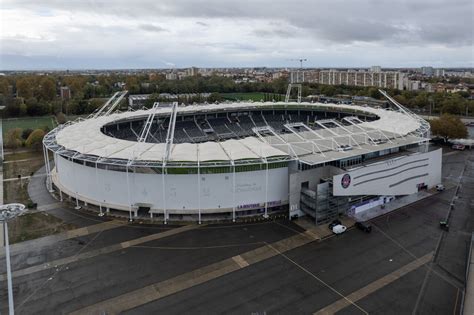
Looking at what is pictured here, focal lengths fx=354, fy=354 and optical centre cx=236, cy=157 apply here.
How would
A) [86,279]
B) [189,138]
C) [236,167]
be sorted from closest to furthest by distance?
[86,279] < [236,167] < [189,138]

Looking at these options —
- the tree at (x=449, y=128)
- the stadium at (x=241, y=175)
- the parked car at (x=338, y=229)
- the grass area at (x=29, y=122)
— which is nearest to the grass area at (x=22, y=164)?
the stadium at (x=241, y=175)

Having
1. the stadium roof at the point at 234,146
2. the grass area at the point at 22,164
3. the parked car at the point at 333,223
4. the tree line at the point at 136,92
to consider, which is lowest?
the parked car at the point at 333,223

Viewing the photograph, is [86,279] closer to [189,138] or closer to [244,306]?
[244,306]

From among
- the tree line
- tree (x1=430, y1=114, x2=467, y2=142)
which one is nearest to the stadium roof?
tree (x1=430, y1=114, x2=467, y2=142)

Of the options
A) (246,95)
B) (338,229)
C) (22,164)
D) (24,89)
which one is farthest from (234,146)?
(246,95)

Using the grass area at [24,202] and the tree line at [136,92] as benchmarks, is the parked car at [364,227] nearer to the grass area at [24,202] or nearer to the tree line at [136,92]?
the grass area at [24,202]

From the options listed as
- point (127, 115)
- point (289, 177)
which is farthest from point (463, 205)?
point (127, 115)

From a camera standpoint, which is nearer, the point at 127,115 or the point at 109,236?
the point at 109,236
